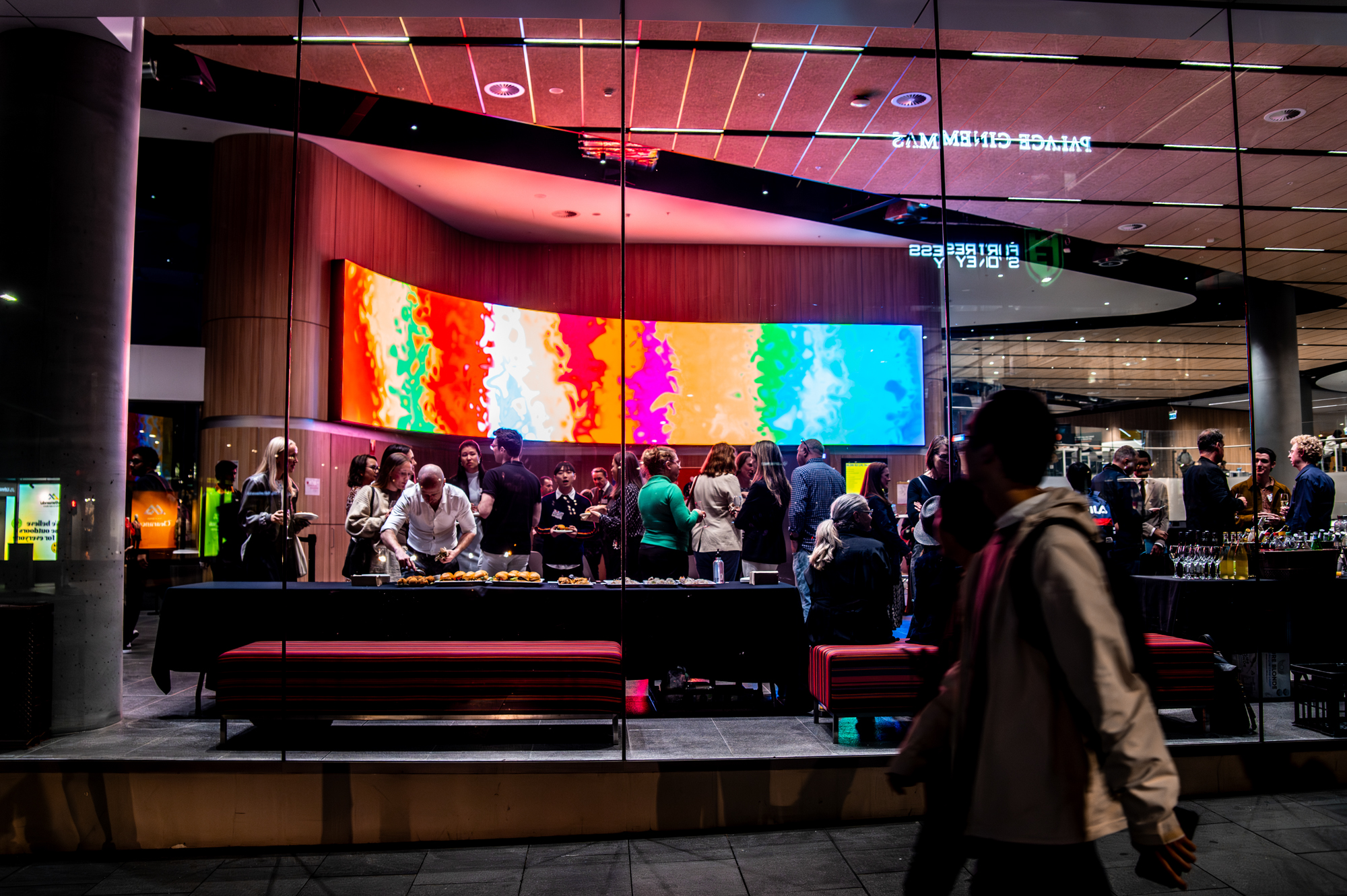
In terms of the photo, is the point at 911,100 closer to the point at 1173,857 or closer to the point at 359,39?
the point at 359,39

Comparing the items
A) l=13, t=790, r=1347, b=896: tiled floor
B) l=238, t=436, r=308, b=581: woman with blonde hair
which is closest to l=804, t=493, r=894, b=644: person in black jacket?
l=13, t=790, r=1347, b=896: tiled floor

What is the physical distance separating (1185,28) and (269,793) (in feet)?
20.1

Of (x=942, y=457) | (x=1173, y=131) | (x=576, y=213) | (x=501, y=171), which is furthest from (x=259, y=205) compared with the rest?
(x=1173, y=131)

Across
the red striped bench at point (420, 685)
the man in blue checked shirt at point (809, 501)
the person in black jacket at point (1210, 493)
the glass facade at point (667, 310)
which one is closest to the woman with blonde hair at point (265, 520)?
the glass facade at point (667, 310)

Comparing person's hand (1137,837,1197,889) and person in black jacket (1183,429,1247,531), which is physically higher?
person in black jacket (1183,429,1247,531)

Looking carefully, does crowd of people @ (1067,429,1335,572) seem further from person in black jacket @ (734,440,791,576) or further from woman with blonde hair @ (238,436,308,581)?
woman with blonde hair @ (238,436,308,581)

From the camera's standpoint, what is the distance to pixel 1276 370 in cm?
990

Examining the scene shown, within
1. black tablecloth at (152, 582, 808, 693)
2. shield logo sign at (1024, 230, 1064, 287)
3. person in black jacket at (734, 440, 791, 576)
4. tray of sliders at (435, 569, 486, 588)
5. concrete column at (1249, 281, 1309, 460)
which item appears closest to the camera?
black tablecloth at (152, 582, 808, 693)

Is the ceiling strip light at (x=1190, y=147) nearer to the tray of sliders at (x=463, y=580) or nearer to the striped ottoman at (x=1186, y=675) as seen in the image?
the striped ottoman at (x=1186, y=675)

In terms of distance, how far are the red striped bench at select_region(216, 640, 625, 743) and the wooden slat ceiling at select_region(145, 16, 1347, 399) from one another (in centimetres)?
372

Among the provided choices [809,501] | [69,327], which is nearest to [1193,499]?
[809,501]

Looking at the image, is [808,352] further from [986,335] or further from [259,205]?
[259,205]

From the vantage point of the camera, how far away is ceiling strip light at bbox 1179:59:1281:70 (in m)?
5.64

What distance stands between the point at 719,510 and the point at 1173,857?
4.85 m
